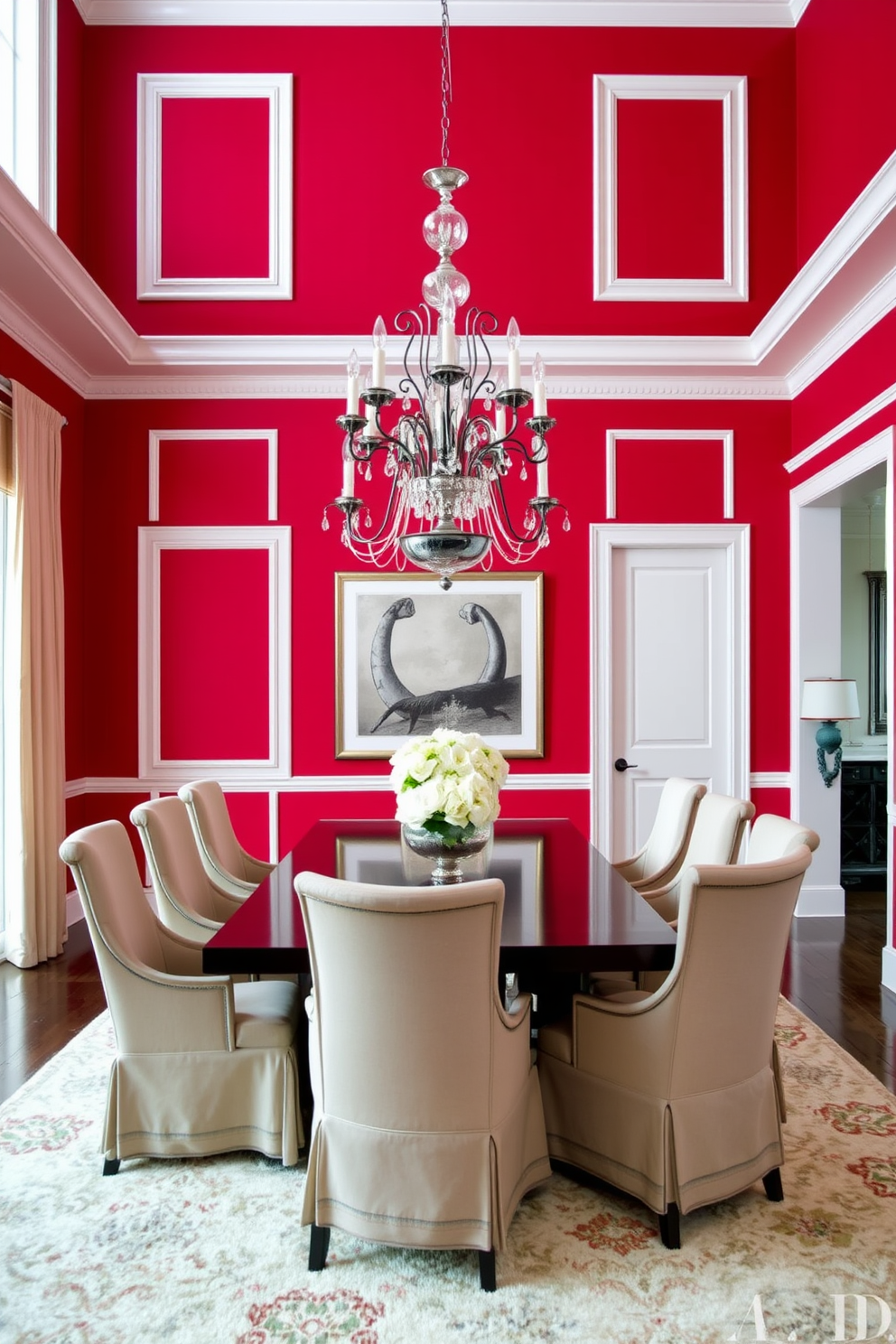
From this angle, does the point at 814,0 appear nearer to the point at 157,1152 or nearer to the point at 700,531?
the point at 700,531

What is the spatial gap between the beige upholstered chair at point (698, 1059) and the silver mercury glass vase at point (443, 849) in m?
0.51

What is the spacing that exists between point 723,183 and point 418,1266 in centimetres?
536

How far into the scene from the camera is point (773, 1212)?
2.19 meters

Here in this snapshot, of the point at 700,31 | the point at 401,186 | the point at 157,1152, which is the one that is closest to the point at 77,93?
the point at 401,186

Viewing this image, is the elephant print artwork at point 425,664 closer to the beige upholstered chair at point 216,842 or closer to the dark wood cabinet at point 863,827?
the beige upholstered chair at point 216,842

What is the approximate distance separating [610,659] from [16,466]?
3.19 meters

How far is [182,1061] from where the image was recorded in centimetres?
233

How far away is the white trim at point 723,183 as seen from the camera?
199 inches

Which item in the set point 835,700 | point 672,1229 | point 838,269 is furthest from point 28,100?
point 672,1229

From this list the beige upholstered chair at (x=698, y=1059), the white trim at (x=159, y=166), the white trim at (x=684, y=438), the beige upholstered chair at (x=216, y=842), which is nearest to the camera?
the beige upholstered chair at (x=698, y=1059)

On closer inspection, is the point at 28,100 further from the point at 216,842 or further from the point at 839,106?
the point at 839,106

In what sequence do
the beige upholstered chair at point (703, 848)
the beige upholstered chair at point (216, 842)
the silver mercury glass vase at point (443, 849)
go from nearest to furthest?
the silver mercury glass vase at point (443, 849), the beige upholstered chair at point (703, 848), the beige upholstered chair at point (216, 842)

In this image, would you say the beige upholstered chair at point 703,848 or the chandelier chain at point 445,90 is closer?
the beige upholstered chair at point 703,848

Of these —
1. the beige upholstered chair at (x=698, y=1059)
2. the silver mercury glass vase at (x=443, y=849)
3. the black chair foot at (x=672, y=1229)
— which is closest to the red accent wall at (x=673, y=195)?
the silver mercury glass vase at (x=443, y=849)
